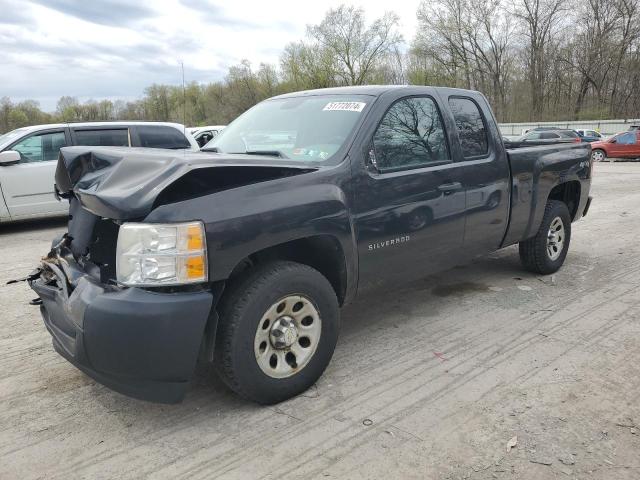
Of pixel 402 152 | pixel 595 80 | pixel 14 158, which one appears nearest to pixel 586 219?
pixel 402 152

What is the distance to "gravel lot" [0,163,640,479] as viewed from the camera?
8.21 ft

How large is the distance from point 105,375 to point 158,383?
0.94 feet

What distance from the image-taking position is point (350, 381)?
3.30 m

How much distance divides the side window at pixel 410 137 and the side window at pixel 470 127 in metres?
0.27

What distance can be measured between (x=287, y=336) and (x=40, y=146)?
792 centimetres

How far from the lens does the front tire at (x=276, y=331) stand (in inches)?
107

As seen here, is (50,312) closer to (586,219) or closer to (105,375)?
(105,375)

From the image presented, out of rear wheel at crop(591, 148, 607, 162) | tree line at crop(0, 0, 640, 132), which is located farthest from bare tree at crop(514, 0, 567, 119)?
rear wheel at crop(591, 148, 607, 162)

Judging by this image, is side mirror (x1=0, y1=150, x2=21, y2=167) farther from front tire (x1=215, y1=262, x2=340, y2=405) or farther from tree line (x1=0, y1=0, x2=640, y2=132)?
tree line (x1=0, y1=0, x2=640, y2=132)

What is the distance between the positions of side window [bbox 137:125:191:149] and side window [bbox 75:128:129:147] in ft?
1.11

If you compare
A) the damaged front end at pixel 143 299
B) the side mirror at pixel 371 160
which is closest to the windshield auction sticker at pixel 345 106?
the side mirror at pixel 371 160

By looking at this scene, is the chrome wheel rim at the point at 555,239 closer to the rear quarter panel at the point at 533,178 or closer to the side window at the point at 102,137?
the rear quarter panel at the point at 533,178

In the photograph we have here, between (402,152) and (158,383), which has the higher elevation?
(402,152)

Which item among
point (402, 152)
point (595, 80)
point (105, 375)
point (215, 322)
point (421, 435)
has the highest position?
point (595, 80)
